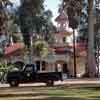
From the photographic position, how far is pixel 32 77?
38.2 meters

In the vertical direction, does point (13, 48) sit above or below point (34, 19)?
below

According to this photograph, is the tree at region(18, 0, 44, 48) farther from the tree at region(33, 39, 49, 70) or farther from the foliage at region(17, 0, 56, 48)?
the tree at region(33, 39, 49, 70)

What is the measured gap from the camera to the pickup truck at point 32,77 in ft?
124

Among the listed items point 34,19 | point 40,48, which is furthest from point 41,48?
point 34,19

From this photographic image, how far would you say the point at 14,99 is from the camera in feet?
70.0

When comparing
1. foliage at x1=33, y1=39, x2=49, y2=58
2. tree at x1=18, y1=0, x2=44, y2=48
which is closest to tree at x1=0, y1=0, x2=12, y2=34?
tree at x1=18, y1=0, x2=44, y2=48

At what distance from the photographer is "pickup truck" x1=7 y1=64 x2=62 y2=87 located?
124ft

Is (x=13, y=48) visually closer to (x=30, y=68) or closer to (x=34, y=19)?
(x=34, y=19)

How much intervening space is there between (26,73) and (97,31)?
32666mm

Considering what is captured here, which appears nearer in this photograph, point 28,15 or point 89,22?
point 89,22

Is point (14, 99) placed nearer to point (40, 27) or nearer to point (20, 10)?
point (20, 10)

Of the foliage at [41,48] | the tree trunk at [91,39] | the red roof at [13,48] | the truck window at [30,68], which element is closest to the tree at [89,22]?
the tree trunk at [91,39]

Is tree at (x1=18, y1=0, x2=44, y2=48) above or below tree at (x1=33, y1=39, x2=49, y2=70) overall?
above

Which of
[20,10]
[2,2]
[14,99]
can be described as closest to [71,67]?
[20,10]
